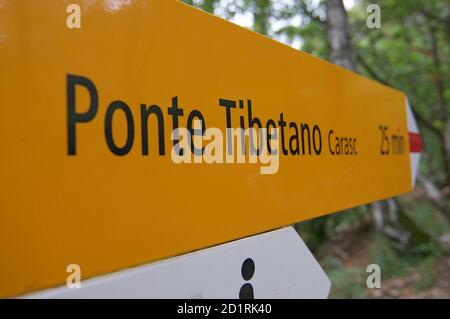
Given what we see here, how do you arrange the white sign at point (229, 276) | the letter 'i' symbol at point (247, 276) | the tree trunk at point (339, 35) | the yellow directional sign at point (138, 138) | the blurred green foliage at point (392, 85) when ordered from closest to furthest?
1. the yellow directional sign at point (138, 138)
2. the white sign at point (229, 276)
3. the letter 'i' symbol at point (247, 276)
4. the tree trunk at point (339, 35)
5. the blurred green foliage at point (392, 85)

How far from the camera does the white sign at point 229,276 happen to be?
2.62 ft

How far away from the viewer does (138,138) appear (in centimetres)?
88

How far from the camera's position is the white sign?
0.80 meters

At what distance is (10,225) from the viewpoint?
26.3 inches

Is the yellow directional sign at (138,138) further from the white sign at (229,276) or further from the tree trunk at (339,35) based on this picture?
the tree trunk at (339,35)

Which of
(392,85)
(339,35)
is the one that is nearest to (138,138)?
(339,35)

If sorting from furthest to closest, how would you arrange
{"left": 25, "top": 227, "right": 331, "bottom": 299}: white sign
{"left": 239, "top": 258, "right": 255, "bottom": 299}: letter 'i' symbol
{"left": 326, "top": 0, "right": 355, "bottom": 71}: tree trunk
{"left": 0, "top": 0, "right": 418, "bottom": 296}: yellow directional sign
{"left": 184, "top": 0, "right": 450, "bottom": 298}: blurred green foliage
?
{"left": 184, "top": 0, "right": 450, "bottom": 298}: blurred green foliage, {"left": 326, "top": 0, "right": 355, "bottom": 71}: tree trunk, {"left": 239, "top": 258, "right": 255, "bottom": 299}: letter 'i' symbol, {"left": 25, "top": 227, "right": 331, "bottom": 299}: white sign, {"left": 0, "top": 0, "right": 418, "bottom": 296}: yellow directional sign

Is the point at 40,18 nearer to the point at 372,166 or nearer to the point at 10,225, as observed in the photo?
the point at 10,225

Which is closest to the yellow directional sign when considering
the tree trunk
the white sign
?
the white sign

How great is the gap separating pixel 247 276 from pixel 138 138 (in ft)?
1.73

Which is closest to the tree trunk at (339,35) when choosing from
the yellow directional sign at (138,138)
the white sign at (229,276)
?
the yellow directional sign at (138,138)

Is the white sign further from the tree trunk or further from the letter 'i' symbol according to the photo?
the tree trunk
